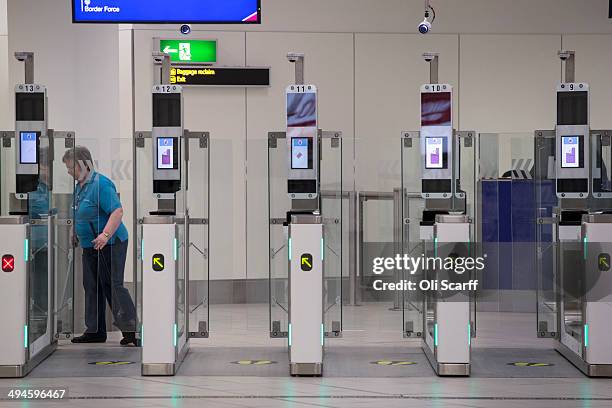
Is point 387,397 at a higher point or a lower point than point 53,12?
lower

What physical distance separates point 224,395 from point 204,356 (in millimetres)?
1725

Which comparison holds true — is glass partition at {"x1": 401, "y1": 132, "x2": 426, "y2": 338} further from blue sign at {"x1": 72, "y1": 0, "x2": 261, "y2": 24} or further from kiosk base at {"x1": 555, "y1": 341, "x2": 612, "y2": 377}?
blue sign at {"x1": 72, "y1": 0, "x2": 261, "y2": 24}

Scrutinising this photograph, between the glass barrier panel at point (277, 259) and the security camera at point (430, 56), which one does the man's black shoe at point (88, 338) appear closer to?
the glass barrier panel at point (277, 259)

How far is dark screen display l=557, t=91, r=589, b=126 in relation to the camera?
28.0 feet

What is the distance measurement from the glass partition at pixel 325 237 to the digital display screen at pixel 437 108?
91 centimetres

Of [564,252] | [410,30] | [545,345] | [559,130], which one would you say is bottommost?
[545,345]

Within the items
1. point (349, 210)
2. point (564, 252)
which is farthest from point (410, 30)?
point (564, 252)

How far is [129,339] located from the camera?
9.51 metres

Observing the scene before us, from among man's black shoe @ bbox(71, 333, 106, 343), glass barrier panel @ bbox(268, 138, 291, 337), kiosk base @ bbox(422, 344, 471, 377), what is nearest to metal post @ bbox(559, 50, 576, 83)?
glass barrier panel @ bbox(268, 138, 291, 337)

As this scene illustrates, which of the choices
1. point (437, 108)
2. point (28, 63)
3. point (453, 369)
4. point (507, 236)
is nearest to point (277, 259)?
point (437, 108)

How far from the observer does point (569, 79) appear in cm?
879

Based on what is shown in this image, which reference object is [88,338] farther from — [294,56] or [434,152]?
[434,152]

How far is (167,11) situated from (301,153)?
178 centimetres

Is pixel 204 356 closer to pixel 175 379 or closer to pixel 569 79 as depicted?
pixel 175 379
